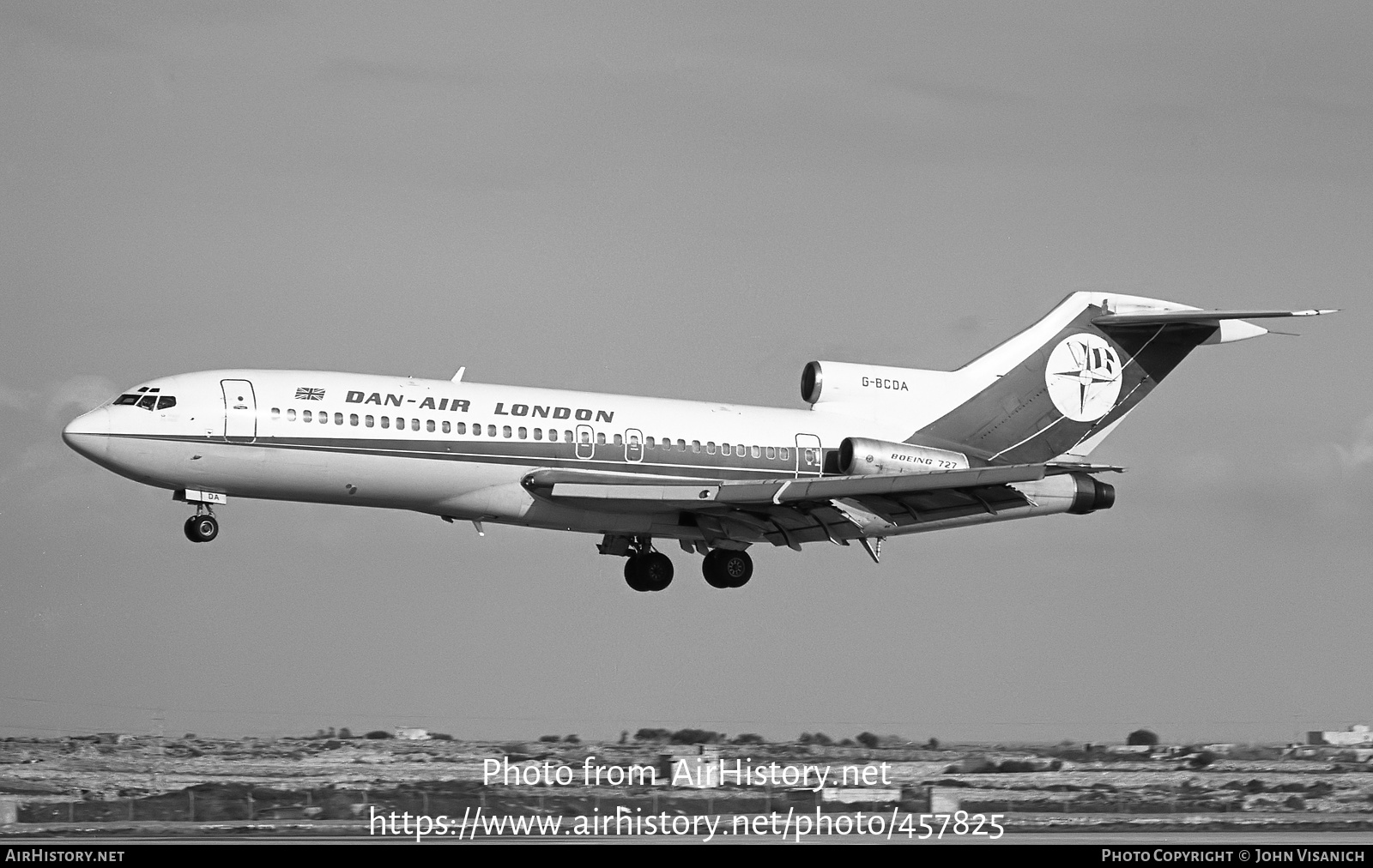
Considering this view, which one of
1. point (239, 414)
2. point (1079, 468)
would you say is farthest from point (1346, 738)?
point (239, 414)

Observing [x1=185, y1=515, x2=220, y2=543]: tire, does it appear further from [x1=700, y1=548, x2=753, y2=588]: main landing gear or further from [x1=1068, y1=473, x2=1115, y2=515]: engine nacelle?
[x1=1068, y1=473, x2=1115, y2=515]: engine nacelle

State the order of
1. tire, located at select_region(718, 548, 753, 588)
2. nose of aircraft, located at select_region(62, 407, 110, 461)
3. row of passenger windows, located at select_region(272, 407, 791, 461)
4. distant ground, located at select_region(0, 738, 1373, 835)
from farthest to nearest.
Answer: tire, located at select_region(718, 548, 753, 588)
row of passenger windows, located at select_region(272, 407, 791, 461)
nose of aircraft, located at select_region(62, 407, 110, 461)
distant ground, located at select_region(0, 738, 1373, 835)

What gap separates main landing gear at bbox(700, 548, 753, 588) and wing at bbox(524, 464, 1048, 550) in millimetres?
904

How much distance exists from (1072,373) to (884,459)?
6321 millimetres

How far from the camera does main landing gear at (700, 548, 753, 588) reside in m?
40.1

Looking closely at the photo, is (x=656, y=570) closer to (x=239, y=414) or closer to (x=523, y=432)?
(x=523, y=432)

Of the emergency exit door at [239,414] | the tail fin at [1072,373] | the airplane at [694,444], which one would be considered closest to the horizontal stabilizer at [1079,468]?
the airplane at [694,444]

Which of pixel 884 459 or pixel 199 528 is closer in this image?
pixel 199 528

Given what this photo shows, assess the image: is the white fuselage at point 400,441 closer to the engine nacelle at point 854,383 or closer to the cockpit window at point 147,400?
the cockpit window at point 147,400

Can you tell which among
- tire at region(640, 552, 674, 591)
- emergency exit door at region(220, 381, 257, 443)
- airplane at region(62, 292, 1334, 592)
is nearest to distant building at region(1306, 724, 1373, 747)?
airplane at region(62, 292, 1334, 592)

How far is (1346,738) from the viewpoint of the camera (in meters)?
35.7

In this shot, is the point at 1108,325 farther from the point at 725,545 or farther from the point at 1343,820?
the point at 1343,820

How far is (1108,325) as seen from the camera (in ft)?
142
